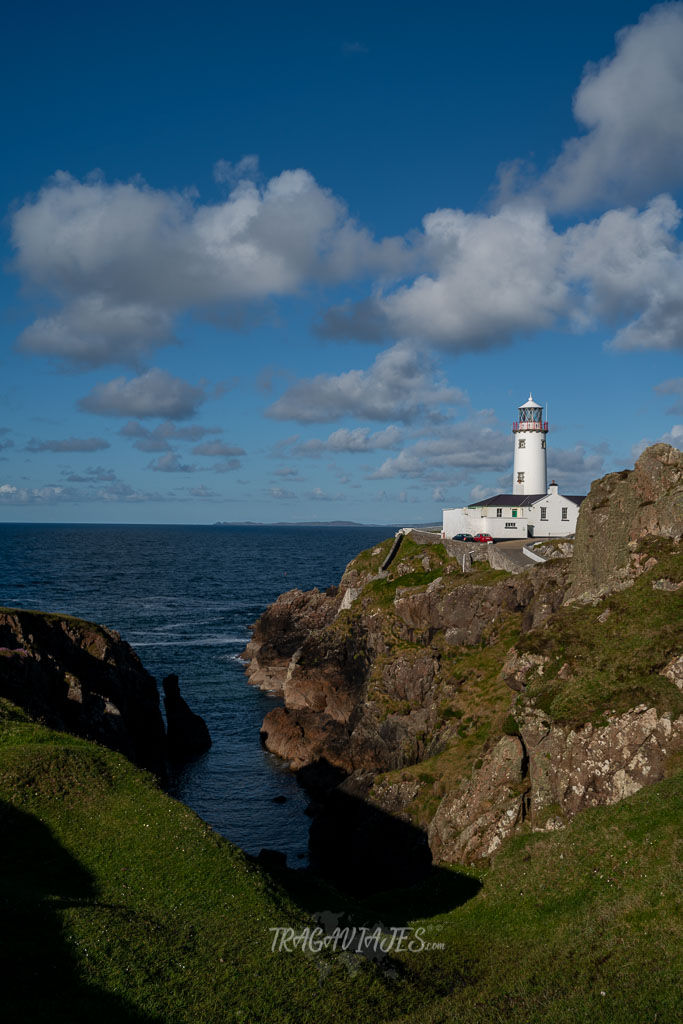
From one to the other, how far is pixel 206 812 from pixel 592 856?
32.5 meters

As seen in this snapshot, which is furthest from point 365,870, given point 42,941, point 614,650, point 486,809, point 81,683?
point 42,941

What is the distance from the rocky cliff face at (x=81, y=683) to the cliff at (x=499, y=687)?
1196 cm

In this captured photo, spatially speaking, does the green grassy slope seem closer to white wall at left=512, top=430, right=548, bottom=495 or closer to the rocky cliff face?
the rocky cliff face

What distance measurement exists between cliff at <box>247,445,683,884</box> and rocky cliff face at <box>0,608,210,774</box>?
39.2 ft

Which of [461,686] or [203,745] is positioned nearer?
[461,686]

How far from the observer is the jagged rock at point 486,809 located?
30.6 meters

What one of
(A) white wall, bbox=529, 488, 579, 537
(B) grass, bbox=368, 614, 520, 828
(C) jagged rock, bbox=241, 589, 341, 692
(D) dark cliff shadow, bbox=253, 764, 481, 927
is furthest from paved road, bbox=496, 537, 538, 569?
(D) dark cliff shadow, bbox=253, 764, 481, 927

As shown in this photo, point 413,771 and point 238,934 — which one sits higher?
point 238,934

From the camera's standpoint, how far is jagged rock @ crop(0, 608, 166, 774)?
41.3 metres

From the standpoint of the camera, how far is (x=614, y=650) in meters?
33.4

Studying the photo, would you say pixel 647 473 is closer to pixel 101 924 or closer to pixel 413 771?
pixel 413 771

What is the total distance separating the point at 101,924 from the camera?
18.2 m

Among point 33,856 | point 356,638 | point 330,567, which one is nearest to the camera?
point 33,856

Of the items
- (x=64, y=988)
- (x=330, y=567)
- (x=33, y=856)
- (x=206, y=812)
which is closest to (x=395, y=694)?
(x=206, y=812)
